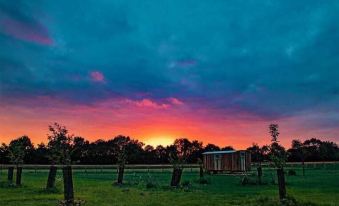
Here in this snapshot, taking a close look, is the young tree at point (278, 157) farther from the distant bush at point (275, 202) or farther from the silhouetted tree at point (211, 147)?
the silhouetted tree at point (211, 147)

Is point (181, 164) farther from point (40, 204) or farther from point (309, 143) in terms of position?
point (309, 143)

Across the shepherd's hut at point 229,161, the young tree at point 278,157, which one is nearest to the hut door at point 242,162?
Answer: the shepherd's hut at point 229,161

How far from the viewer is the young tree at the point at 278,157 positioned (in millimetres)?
22438

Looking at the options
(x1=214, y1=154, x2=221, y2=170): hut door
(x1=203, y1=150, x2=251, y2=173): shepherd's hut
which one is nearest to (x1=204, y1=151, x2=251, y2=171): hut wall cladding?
(x1=203, y1=150, x2=251, y2=173): shepherd's hut

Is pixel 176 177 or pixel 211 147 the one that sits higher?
pixel 211 147

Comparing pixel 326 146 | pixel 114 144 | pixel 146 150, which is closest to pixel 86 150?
pixel 114 144

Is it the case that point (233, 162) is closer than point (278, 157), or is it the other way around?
point (278, 157)

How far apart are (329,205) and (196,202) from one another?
7.60m

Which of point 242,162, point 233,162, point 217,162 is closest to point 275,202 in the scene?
point 242,162

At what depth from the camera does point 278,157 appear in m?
23.5

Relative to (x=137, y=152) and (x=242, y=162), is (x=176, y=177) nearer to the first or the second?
(x=242, y=162)

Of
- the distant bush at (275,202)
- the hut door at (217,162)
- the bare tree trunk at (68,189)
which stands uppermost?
the hut door at (217,162)

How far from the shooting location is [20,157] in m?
44.1

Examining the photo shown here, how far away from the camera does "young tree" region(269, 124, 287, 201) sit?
22.4 metres
